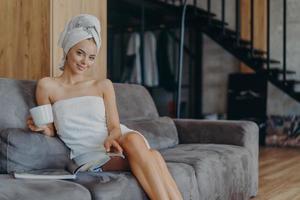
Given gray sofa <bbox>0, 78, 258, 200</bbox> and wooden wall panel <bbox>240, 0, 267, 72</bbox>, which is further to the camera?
wooden wall panel <bbox>240, 0, 267, 72</bbox>

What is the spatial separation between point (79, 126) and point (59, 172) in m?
0.28

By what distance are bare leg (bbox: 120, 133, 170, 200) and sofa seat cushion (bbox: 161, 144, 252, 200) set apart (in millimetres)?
460

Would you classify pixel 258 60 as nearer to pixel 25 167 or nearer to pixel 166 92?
pixel 166 92

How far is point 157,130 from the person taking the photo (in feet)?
10.3

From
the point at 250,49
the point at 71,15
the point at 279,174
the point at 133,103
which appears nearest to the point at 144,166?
the point at 133,103

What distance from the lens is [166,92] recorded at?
23.1 feet

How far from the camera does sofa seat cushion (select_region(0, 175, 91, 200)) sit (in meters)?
1.63

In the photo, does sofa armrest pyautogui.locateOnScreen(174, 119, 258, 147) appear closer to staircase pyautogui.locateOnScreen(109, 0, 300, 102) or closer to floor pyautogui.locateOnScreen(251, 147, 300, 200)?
floor pyautogui.locateOnScreen(251, 147, 300, 200)

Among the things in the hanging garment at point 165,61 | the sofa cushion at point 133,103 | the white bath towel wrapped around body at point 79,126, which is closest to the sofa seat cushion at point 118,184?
the white bath towel wrapped around body at point 79,126

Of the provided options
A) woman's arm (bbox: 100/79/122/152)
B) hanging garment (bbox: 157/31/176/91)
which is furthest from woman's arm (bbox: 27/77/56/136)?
hanging garment (bbox: 157/31/176/91)

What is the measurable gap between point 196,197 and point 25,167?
88 centimetres

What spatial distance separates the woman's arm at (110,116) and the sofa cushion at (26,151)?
274 millimetres

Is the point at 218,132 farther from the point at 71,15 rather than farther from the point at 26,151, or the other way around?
the point at 26,151

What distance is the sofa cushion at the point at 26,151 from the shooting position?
2.12 meters
